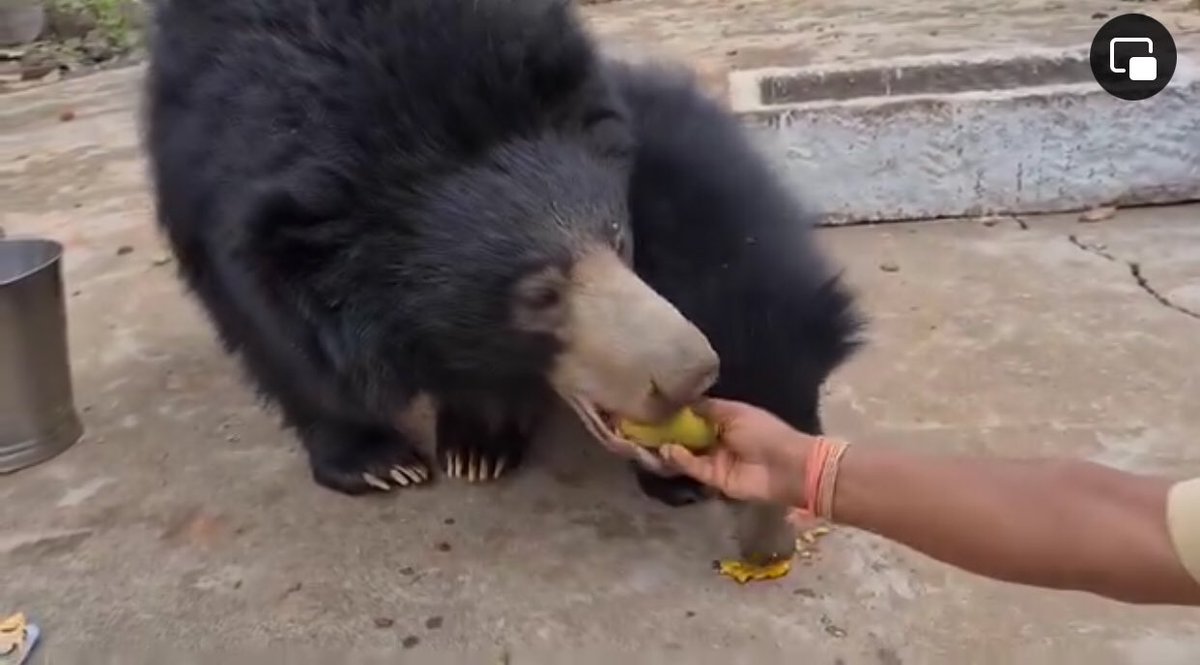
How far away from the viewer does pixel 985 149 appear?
12.0ft

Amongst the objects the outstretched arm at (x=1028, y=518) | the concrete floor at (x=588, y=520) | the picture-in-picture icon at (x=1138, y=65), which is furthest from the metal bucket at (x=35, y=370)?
the picture-in-picture icon at (x=1138, y=65)

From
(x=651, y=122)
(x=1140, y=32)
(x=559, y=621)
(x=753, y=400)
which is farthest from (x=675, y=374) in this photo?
(x=1140, y=32)

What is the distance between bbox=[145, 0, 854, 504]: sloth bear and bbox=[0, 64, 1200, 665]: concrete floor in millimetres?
258

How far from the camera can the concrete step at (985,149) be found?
11.9 feet

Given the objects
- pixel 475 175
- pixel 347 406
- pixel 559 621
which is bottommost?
pixel 559 621

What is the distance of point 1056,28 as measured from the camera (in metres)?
5.30

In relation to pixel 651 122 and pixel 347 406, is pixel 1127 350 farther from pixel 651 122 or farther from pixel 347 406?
pixel 347 406

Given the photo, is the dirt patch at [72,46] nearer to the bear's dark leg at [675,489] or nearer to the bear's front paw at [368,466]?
the bear's front paw at [368,466]

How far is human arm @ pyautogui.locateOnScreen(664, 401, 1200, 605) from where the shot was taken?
3.90 ft

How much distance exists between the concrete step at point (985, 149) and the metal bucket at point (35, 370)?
180cm

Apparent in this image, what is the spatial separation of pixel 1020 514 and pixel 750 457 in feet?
1.31

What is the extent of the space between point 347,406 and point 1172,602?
4.37ft

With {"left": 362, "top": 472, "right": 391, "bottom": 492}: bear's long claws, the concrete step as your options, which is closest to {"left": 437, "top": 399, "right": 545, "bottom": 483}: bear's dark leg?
{"left": 362, "top": 472, "right": 391, "bottom": 492}: bear's long claws

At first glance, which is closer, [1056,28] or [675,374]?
[675,374]
